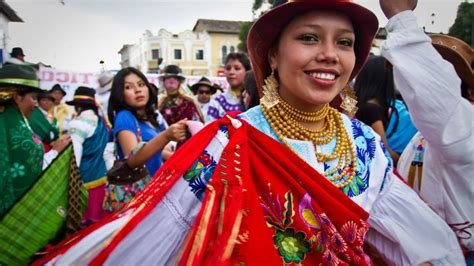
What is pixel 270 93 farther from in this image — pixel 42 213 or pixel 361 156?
pixel 42 213

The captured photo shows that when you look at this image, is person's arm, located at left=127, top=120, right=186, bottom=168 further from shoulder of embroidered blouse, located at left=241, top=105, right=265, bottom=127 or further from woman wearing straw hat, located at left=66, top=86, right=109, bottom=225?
woman wearing straw hat, located at left=66, top=86, right=109, bottom=225

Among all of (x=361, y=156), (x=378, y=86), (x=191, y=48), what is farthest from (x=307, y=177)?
(x=191, y=48)

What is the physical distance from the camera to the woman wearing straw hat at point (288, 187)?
116 cm

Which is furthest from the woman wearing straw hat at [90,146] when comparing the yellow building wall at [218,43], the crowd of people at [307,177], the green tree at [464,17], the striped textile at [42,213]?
the yellow building wall at [218,43]

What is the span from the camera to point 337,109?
181 centimetres

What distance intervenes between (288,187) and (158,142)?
1190 millimetres

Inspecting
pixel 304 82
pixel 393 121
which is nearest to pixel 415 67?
pixel 304 82

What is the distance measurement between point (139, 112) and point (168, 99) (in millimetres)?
1746

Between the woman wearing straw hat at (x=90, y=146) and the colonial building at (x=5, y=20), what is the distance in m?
1.33

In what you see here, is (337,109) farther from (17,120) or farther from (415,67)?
(17,120)

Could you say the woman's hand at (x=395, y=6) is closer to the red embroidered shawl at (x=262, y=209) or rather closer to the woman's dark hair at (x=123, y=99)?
the red embroidered shawl at (x=262, y=209)

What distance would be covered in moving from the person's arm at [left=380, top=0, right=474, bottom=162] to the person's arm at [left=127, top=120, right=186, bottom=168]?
1.07 meters

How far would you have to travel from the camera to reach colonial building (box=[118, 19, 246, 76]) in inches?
1939

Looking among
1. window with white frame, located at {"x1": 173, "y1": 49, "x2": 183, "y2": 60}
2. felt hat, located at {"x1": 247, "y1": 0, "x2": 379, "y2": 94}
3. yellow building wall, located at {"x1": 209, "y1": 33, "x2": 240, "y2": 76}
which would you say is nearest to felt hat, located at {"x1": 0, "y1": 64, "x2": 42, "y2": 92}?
felt hat, located at {"x1": 247, "y1": 0, "x2": 379, "y2": 94}
